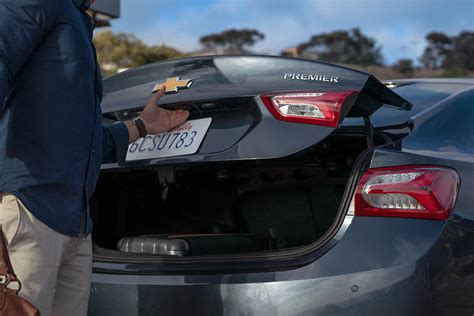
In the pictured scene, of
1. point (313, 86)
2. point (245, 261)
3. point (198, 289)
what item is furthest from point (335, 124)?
point (198, 289)

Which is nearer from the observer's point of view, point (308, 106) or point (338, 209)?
point (308, 106)

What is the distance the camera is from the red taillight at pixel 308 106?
2.38m

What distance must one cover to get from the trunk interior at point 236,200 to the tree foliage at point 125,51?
79.3 ft

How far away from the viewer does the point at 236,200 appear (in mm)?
3566

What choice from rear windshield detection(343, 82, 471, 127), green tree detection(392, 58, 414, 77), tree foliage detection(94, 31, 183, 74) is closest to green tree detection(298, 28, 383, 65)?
green tree detection(392, 58, 414, 77)

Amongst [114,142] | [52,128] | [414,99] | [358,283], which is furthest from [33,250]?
[414,99]

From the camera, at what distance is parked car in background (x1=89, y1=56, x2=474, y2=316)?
2.23 m

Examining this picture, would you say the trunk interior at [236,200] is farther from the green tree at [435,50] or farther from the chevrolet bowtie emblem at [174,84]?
the green tree at [435,50]

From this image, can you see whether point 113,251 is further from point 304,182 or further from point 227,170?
point 304,182

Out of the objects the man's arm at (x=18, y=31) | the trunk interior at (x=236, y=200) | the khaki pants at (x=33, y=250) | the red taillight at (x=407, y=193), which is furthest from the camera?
the trunk interior at (x=236, y=200)

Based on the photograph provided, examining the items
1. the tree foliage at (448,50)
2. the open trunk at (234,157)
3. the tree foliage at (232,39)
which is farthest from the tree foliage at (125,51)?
the open trunk at (234,157)

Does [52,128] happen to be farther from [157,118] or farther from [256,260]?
[256,260]

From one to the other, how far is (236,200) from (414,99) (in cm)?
103

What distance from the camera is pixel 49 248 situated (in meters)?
2.03
